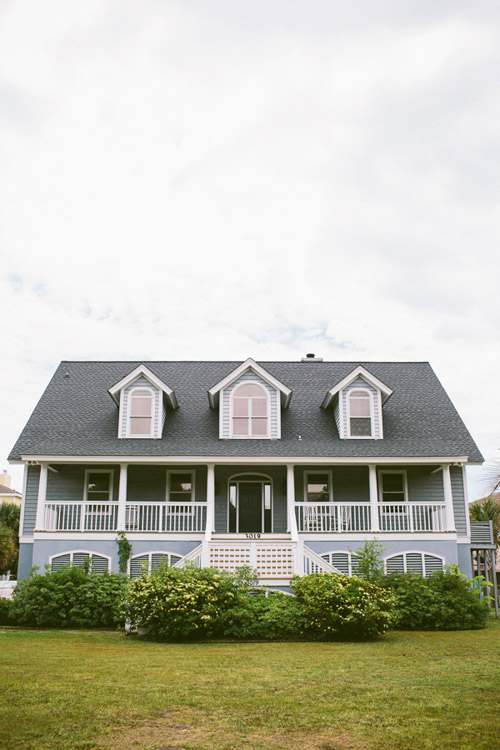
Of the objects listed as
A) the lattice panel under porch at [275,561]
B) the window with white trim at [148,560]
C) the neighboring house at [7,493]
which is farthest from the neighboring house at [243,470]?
the neighboring house at [7,493]

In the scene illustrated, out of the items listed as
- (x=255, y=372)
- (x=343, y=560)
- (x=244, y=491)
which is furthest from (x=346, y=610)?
(x=255, y=372)

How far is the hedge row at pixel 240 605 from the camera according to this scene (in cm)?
1370

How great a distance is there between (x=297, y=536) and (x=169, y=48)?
12408 mm

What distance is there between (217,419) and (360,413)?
4952mm

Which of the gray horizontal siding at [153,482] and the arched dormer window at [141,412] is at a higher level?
the arched dormer window at [141,412]

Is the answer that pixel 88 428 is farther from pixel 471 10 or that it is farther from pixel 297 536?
pixel 471 10

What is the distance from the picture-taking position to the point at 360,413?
72.3 ft

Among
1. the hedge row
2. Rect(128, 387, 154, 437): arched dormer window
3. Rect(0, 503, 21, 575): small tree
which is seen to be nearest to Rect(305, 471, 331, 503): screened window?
the hedge row

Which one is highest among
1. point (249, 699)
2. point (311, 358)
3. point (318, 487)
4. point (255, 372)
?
point (311, 358)

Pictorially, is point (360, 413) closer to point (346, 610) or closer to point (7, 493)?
point (346, 610)

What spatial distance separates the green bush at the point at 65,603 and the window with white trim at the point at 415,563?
311 inches

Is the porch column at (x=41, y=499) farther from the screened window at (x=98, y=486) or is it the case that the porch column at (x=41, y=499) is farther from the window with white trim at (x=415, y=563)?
the window with white trim at (x=415, y=563)

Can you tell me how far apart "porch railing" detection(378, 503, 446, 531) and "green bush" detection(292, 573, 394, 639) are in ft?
18.0

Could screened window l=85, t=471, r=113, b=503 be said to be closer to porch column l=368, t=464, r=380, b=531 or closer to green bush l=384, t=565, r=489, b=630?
porch column l=368, t=464, r=380, b=531
